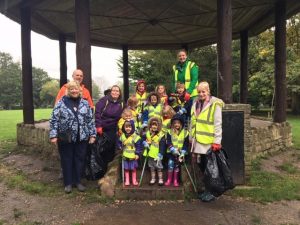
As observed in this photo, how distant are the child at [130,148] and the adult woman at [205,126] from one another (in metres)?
0.92

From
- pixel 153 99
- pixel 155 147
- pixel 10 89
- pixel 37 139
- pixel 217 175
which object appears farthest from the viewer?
pixel 10 89

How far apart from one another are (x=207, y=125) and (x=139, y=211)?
1638 mm

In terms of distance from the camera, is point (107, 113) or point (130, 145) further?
point (107, 113)

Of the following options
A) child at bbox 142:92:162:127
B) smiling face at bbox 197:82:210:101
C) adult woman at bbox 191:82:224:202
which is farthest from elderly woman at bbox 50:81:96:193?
smiling face at bbox 197:82:210:101

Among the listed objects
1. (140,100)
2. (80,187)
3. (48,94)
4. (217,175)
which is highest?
(48,94)

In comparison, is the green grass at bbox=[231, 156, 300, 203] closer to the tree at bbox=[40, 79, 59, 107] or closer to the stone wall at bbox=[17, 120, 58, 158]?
the stone wall at bbox=[17, 120, 58, 158]

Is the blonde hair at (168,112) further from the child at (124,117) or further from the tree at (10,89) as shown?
the tree at (10,89)

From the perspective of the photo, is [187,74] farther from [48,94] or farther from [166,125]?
[48,94]

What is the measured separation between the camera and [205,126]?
5301 millimetres

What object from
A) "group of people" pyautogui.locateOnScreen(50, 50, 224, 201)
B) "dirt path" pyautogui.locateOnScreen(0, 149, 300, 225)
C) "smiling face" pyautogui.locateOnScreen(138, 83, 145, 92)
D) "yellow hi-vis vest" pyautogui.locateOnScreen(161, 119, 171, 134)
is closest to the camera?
"dirt path" pyautogui.locateOnScreen(0, 149, 300, 225)

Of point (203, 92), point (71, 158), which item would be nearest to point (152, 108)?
point (203, 92)

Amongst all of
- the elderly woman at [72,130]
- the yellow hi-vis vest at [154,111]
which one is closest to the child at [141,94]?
the yellow hi-vis vest at [154,111]

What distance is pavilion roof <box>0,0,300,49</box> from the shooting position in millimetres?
9773

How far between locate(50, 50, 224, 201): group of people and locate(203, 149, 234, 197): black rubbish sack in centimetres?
14
